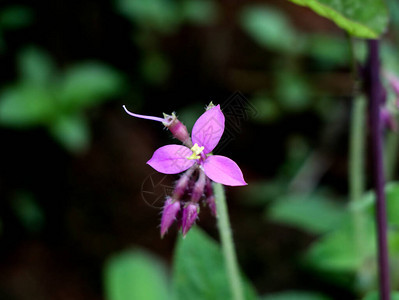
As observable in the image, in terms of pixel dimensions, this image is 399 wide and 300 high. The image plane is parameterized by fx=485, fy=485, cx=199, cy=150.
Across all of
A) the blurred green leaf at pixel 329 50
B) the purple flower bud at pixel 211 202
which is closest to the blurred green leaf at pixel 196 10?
the blurred green leaf at pixel 329 50

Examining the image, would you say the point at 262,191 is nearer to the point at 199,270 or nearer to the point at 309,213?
the point at 309,213

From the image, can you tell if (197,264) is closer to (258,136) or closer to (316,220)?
(316,220)

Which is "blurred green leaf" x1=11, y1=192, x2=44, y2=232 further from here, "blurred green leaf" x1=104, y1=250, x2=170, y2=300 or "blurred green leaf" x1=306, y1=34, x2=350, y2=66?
"blurred green leaf" x1=306, y1=34, x2=350, y2=66

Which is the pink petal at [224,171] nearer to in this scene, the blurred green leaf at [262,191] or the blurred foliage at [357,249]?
the blurred foliage at [357,249]

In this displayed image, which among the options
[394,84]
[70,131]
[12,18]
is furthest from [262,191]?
[12,18]

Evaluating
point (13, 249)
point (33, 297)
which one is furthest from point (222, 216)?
point (13, 249)

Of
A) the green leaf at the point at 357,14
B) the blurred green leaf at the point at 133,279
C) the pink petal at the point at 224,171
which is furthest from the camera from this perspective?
the blurred green leaf at the point at 133,279
